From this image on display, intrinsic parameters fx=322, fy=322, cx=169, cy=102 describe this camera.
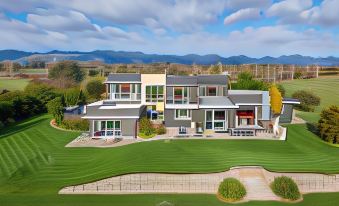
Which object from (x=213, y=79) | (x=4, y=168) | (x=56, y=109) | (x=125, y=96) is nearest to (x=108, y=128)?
(x=125, y=96)

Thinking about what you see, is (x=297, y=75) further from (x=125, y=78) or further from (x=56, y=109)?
(x=56, y=109)

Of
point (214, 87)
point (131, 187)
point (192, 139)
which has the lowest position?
point (131, 187)

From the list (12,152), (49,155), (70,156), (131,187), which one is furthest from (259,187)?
(12,152)

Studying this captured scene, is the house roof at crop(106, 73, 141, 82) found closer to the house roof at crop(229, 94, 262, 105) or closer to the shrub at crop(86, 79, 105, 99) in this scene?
the house roof at crop(229, 94, 262, 105)

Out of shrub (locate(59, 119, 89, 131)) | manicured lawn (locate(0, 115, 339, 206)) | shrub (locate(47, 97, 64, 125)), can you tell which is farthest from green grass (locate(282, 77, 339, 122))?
shrub (locate(47, 97, 64, 125))

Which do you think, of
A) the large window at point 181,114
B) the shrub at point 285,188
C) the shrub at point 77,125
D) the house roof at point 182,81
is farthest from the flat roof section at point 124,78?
the shrub at point 285,188

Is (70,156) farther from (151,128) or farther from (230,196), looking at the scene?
(230,196)
